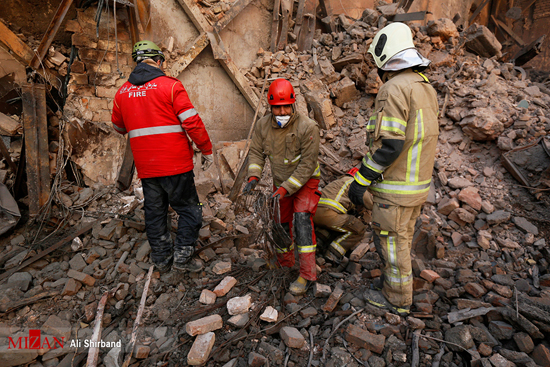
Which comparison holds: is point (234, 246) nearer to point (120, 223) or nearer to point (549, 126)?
point (120, 223)

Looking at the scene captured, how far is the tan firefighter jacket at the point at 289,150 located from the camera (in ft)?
9.20

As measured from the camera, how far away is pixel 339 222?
12.0 feet

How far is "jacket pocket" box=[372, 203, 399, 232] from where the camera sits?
2393 millimetres

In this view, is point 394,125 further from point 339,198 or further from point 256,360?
point 256,360

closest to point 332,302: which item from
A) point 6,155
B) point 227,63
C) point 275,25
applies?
point 6,155

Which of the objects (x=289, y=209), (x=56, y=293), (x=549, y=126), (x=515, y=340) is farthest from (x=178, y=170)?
(x=549, y=126)

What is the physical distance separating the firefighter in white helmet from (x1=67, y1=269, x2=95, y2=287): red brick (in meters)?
2.78

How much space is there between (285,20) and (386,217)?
557 centimetres

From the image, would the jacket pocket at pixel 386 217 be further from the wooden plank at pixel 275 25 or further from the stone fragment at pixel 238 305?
the wooden plank at pixel 275 25

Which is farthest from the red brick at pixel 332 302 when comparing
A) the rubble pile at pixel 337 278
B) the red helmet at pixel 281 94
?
the red helmet at pixel 281 94

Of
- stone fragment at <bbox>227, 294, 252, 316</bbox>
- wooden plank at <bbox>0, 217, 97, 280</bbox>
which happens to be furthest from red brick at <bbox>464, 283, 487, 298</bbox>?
wooden plank at <bbox>0, 217, 97, 280</bbox>

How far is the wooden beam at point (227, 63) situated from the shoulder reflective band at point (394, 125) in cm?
419

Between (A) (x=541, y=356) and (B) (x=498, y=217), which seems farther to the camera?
(B) (x=498, y=217)

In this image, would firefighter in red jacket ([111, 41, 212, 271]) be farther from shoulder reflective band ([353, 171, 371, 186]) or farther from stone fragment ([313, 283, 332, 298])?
shoulder reflective band ([353, 171, 371, 186])
